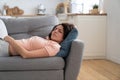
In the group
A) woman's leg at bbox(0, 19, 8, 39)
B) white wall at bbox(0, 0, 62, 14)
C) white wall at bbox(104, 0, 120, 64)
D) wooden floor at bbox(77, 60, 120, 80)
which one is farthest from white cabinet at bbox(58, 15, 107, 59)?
woman's leg at bbox(0, 19, 8, 39)

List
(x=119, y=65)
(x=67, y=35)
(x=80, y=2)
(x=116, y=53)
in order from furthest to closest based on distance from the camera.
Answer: (x=80, y=2), (x=116, y=53), (x=119, y=65), (x=67, y=35)

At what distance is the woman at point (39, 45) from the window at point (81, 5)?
299 cm

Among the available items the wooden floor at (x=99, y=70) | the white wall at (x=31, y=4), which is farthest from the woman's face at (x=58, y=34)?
the white wall at (x=31, y=4)

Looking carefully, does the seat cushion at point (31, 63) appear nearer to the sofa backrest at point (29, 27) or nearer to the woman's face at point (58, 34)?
the woman's face at point (58, 34)

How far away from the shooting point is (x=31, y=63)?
7.73 ft

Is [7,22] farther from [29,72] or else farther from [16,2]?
[16,2]

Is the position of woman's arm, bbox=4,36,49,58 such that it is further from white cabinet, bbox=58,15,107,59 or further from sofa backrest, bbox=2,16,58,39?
white cabinet, bbox=58,15,107,59

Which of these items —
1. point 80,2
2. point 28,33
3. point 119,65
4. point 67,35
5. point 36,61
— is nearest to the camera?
point 36,61

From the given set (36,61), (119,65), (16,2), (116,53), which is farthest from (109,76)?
(16,2)

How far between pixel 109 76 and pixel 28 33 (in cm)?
140

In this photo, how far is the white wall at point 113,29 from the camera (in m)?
4.48

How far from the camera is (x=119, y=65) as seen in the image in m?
4.26

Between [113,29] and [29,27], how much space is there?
7.22ft

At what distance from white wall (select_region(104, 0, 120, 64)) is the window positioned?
811 mm
